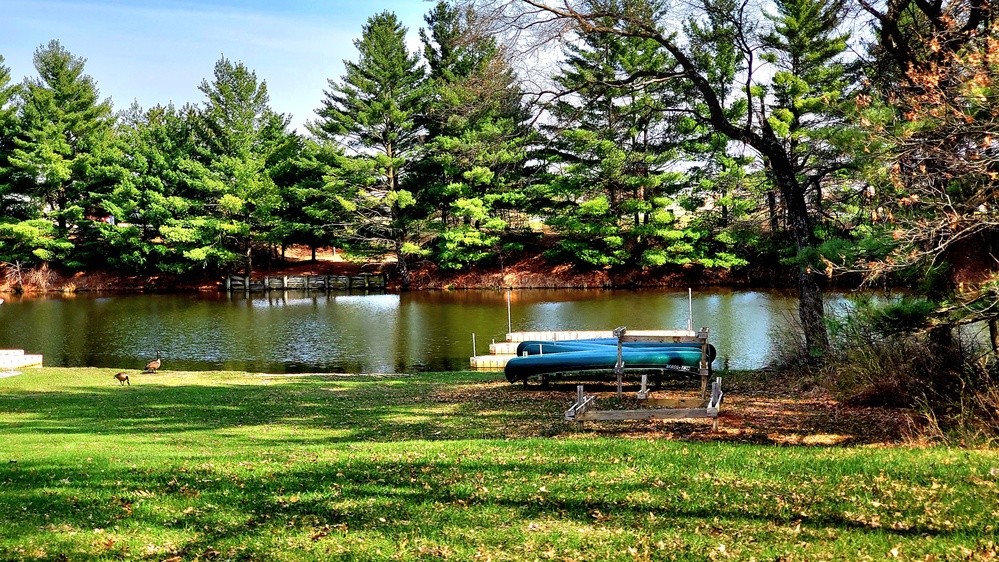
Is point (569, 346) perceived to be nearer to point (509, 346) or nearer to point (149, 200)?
point (509, 346)

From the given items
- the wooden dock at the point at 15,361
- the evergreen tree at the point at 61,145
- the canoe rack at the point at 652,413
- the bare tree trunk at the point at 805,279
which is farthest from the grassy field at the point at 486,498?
the evergreen tree at the point at 61,145

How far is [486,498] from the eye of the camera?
19.0ft

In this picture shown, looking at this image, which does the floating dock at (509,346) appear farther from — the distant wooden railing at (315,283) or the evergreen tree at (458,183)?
the distant wooden railing at (315,283)

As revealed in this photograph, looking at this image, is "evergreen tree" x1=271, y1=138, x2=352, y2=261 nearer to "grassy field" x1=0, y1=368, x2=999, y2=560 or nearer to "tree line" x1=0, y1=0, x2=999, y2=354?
"tree line" x1=0, y1=0, x2=999, y2=354

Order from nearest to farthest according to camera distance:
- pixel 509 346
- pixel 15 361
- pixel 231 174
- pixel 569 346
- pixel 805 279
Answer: pixel 805 279, pixel 569 346, pixel 15 361, pixel 509 346, pixel 231 174

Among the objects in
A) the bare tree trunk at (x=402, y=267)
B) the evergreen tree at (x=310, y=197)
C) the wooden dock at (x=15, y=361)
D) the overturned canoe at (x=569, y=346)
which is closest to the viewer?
the overturned canoe at (x=569, y=346)

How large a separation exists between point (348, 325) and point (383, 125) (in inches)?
777

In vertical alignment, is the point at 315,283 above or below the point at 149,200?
below

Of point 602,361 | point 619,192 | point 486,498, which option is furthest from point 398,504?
point 619,192

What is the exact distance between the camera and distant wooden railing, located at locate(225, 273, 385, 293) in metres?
47.0

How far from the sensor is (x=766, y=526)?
5.09 m

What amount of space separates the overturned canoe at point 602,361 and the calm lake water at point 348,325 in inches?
187

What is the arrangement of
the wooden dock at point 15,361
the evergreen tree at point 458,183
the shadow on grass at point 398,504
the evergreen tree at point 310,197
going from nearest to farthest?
the shadow on grass at point 398,504 → the wooden dock at point 15,361 → the evergreen tree at point 458,183 → the evergreen tree at point 310,197

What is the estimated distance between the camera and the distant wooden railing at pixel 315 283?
47000 mm
